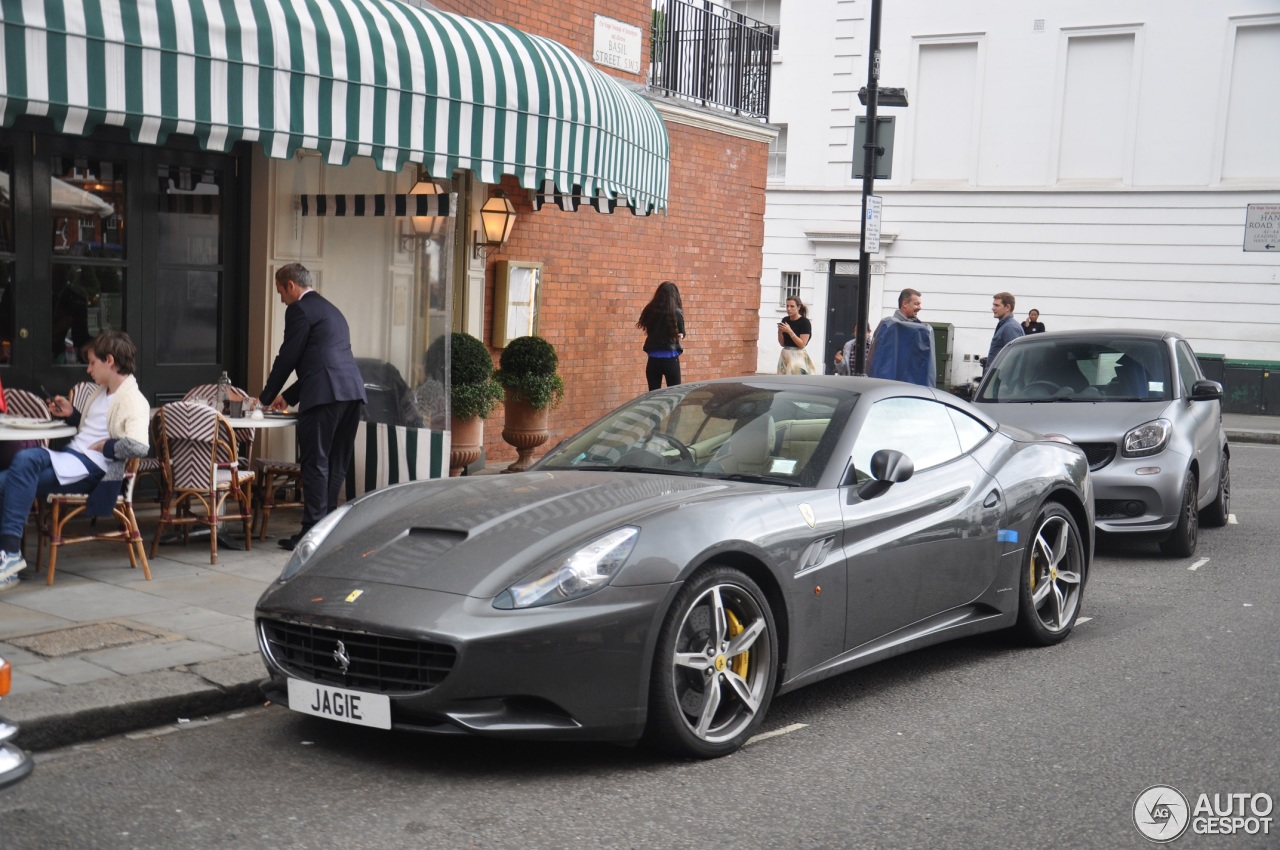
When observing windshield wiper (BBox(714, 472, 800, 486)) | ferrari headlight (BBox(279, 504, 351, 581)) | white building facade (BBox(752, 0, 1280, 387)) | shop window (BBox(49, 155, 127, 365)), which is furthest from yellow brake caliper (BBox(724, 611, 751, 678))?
white building facade (BBox(752, 0, 1280, 387))

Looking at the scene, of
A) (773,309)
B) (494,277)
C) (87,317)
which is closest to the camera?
(87,317)

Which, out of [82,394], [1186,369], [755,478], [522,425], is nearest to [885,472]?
[755,478]

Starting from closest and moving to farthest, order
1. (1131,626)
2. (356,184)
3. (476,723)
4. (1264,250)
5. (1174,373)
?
1. (476,723)
2. (1131,626)
3. (1174,373)
4. (356,184)
5. (1264,250)

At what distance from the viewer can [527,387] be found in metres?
12.2

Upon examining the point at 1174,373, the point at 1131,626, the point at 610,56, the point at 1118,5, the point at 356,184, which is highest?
the point at 1118,5

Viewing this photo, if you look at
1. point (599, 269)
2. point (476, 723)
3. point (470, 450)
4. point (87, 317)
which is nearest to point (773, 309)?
point (599, 269)

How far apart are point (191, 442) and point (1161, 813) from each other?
5.86 m

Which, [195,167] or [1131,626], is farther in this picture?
[195,167]

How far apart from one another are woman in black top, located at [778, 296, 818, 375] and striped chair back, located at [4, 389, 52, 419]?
8.04 meters

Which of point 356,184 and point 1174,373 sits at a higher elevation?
point 356,184

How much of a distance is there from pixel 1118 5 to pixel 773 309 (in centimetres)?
1001

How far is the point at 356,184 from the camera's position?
10.9 meters

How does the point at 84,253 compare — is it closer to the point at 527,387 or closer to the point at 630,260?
the point at 527,387

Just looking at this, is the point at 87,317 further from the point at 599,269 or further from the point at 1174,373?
the point at 1174,373
